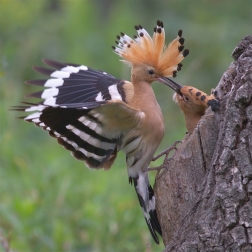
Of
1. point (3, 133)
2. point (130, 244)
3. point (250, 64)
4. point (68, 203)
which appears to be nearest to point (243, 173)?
point (250, 64)

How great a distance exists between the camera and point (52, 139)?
23.7ft

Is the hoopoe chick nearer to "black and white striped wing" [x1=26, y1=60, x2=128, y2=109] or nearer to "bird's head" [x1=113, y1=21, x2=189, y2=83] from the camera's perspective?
"bird's head" [x1=113, y1=21, x2=189, y2=83]

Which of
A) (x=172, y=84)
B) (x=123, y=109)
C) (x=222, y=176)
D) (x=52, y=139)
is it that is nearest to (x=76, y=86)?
(x=172, y=84)

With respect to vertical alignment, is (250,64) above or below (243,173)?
above

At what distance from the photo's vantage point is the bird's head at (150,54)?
366cm

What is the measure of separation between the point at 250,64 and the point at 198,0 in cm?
707

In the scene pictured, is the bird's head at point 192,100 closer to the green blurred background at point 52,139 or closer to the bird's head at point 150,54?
the bird's head at point 150,54

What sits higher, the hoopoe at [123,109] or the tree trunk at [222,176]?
the hoopoe at [123,109]

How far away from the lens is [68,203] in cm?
476

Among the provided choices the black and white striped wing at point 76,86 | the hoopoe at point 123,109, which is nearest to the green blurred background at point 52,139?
the black and white striped wing at point 76,86

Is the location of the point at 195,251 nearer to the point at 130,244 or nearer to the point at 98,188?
the point at 130,244

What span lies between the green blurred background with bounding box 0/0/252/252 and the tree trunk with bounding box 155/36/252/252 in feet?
3.54

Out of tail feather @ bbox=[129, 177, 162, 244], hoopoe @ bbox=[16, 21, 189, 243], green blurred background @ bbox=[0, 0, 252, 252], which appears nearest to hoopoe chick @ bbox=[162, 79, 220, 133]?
hoopoe @ bbox=[16, 21, 189, 243]

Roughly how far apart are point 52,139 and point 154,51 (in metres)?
3.58
